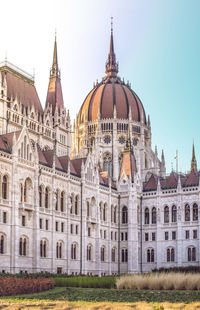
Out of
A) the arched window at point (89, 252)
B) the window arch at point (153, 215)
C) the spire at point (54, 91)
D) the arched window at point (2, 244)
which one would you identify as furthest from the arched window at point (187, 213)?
the arched window at point (2, 244)

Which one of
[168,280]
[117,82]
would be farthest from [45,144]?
[168,280]

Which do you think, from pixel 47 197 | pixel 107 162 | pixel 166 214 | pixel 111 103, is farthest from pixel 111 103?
pixel 47 197

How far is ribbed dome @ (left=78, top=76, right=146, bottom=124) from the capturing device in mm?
104125

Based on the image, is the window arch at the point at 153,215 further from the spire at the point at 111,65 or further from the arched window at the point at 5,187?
the spire at the point at 111,65

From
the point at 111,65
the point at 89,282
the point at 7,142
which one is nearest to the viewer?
the point at 89,282

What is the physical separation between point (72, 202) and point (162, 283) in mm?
29438

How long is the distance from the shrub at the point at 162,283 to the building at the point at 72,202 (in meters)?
18.4

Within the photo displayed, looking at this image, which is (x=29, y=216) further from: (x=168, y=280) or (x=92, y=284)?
(x=168, y=280)

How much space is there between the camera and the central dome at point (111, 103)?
4099 inches

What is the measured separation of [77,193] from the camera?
66.6 metres

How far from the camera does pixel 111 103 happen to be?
343 ft

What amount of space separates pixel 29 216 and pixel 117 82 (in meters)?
58.1

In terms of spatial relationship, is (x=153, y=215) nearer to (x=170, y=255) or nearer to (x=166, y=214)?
(x=166, y=214)

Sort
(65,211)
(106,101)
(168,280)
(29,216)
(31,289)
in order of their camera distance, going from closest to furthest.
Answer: (31,289) < (168,280) < (29,216) < (65,211) < (106,101)
